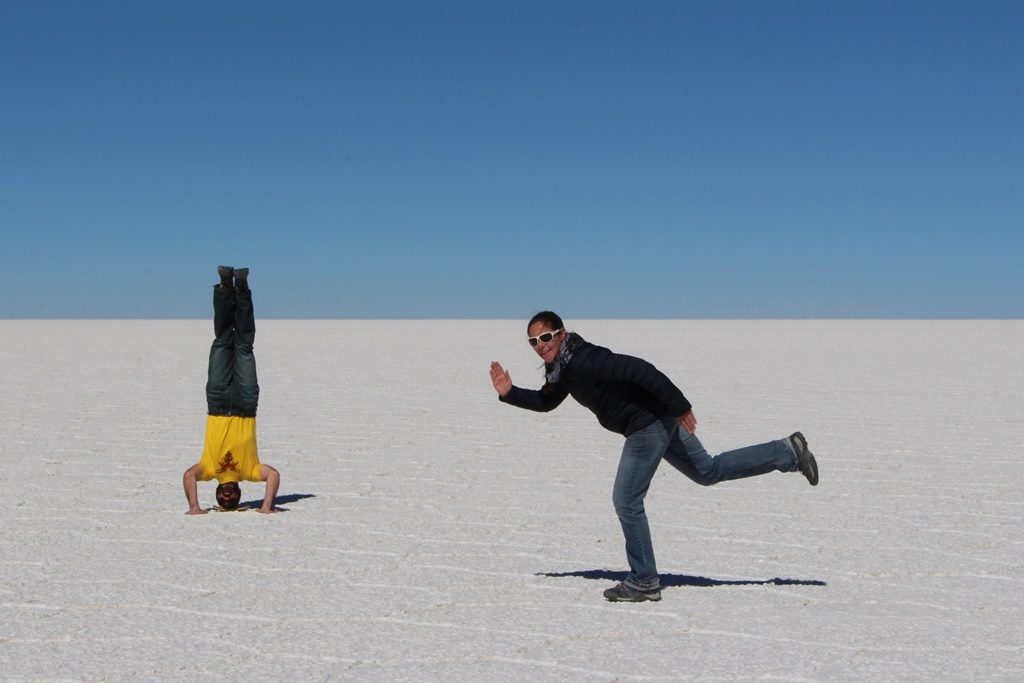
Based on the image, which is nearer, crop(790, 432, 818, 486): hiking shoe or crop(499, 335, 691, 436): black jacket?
crop(499, 335, 691, 436): black jacket

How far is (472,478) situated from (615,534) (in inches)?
87.0

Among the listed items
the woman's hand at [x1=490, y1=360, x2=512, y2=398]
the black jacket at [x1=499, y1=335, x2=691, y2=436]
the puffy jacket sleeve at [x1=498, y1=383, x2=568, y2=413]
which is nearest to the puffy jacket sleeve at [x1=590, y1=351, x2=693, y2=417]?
the black jacket at [x1=499, y1=335, x2=691, y2=436]

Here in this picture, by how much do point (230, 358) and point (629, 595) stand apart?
11.5ft

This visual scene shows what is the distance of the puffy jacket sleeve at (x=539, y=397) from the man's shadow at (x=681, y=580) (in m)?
0.94

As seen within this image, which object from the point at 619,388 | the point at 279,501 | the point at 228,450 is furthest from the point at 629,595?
the point at 279,501

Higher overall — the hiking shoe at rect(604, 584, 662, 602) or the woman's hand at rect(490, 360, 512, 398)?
the woman's hand at rect(490, 360, 512, 398)

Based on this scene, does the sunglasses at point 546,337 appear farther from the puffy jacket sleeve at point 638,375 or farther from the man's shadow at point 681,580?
the man's shadow at point 681,580

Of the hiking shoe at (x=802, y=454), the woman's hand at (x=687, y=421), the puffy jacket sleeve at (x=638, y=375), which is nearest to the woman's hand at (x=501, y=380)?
the puffy jacket sleeve at (x=638, y=375)

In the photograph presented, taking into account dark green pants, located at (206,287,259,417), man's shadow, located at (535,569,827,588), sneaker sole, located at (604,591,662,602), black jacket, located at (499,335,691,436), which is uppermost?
dark green pants, located at (206,287,259,417)

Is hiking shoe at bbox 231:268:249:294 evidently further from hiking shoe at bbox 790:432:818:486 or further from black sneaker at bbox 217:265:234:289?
hiking shoe at bbox 790:432:818:486

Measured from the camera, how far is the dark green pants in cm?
732

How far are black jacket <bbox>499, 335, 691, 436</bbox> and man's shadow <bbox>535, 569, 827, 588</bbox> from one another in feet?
2.99


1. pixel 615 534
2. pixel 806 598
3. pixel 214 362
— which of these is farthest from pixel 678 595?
pixel 214 362

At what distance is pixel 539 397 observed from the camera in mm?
5324
